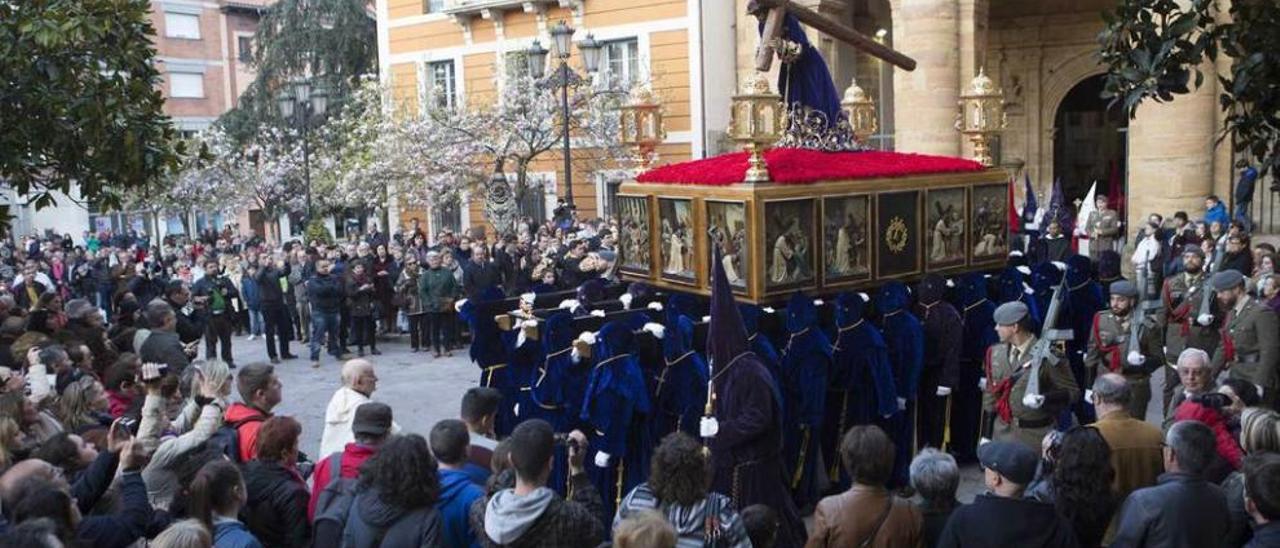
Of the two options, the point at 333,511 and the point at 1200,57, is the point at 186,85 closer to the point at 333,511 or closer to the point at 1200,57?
the point at 333,511

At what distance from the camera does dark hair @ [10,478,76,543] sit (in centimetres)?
447

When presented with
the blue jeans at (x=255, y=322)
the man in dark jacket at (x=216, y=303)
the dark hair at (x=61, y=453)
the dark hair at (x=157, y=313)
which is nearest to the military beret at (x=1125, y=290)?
the dark hair at (x=61, y=453)

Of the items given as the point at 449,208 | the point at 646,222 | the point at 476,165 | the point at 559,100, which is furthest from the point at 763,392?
the point at 449,208

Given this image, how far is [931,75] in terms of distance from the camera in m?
20.4

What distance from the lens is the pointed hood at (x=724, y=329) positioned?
677cm

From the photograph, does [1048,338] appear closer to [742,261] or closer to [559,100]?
[742,261]

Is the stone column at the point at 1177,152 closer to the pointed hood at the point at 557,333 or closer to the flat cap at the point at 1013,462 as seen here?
the pointed hood at the point at 557,333

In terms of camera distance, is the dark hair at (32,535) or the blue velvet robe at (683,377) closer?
the dark hair at (32,535)

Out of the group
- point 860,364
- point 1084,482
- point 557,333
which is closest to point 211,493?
point 1084,482

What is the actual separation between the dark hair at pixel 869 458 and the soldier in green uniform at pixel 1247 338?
191 inches

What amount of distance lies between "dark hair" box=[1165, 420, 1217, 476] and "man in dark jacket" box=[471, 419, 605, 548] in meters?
2.48

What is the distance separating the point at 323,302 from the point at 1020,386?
10.8m

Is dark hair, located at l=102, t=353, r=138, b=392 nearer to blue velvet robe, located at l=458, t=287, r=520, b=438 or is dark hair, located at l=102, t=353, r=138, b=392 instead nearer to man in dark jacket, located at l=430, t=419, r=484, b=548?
blue velvet robe, located at l=458, t=287, r=520, b=438

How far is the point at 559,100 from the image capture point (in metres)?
24.9
